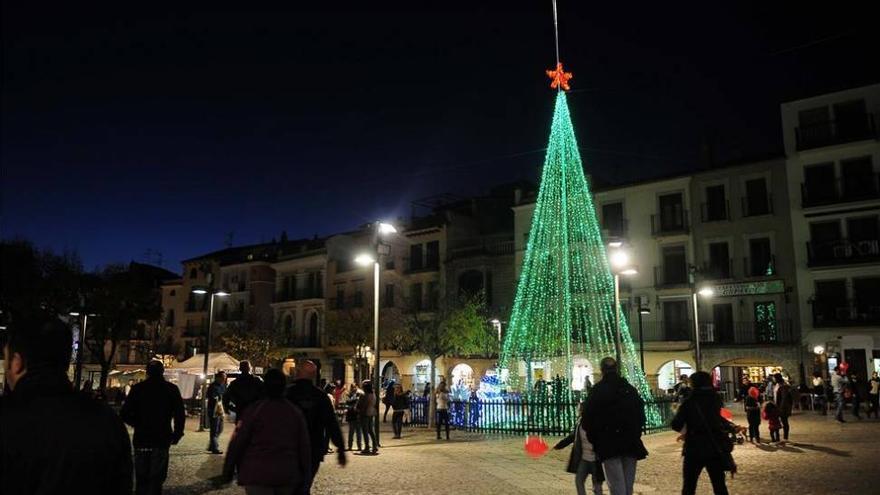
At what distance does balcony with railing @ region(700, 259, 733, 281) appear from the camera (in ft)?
117

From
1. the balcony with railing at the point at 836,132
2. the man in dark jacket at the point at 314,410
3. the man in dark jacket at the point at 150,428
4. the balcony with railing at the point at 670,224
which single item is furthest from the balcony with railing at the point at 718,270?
the man in dark jacket at the point at 150,428

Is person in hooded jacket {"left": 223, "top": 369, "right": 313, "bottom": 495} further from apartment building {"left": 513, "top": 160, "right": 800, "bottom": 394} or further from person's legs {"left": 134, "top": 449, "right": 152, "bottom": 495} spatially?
apartment building {"left": 513, "top": 160, "right": 800, "bottom": 394}

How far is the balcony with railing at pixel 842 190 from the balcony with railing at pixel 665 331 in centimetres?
840

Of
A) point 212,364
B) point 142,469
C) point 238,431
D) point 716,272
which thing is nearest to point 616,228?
point 716,272

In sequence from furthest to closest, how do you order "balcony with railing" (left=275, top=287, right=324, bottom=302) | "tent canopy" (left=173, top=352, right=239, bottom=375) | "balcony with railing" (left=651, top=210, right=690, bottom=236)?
"balcony with railing" (left=275, top=287, right=324, bottom=302) → "balcony with railing" (left=651, top=210, right=690, bottom=236) → "tent canopy" (left=173, top=352, right=239, bottom=375)

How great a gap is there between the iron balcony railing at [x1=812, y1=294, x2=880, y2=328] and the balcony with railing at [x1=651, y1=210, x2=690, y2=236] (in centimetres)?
746

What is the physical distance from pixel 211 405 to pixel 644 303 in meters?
27.0

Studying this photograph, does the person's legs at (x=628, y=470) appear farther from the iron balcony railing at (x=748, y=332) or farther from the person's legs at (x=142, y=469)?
the iron balcony railing at (x=748, y=332)

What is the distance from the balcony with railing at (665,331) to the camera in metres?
36.3

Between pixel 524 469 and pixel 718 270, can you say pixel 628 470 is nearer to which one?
pixel 524 469

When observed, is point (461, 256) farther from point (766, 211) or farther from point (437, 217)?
point (766, 211)

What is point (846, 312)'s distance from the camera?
31859 millimetres

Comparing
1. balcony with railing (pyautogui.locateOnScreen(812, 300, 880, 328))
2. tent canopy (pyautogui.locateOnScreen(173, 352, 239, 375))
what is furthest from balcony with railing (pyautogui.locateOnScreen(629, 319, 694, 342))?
tent canopy (pyautogui.locateOnScreen(173, 352, 239, 375))

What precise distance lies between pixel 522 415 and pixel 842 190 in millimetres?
22418
